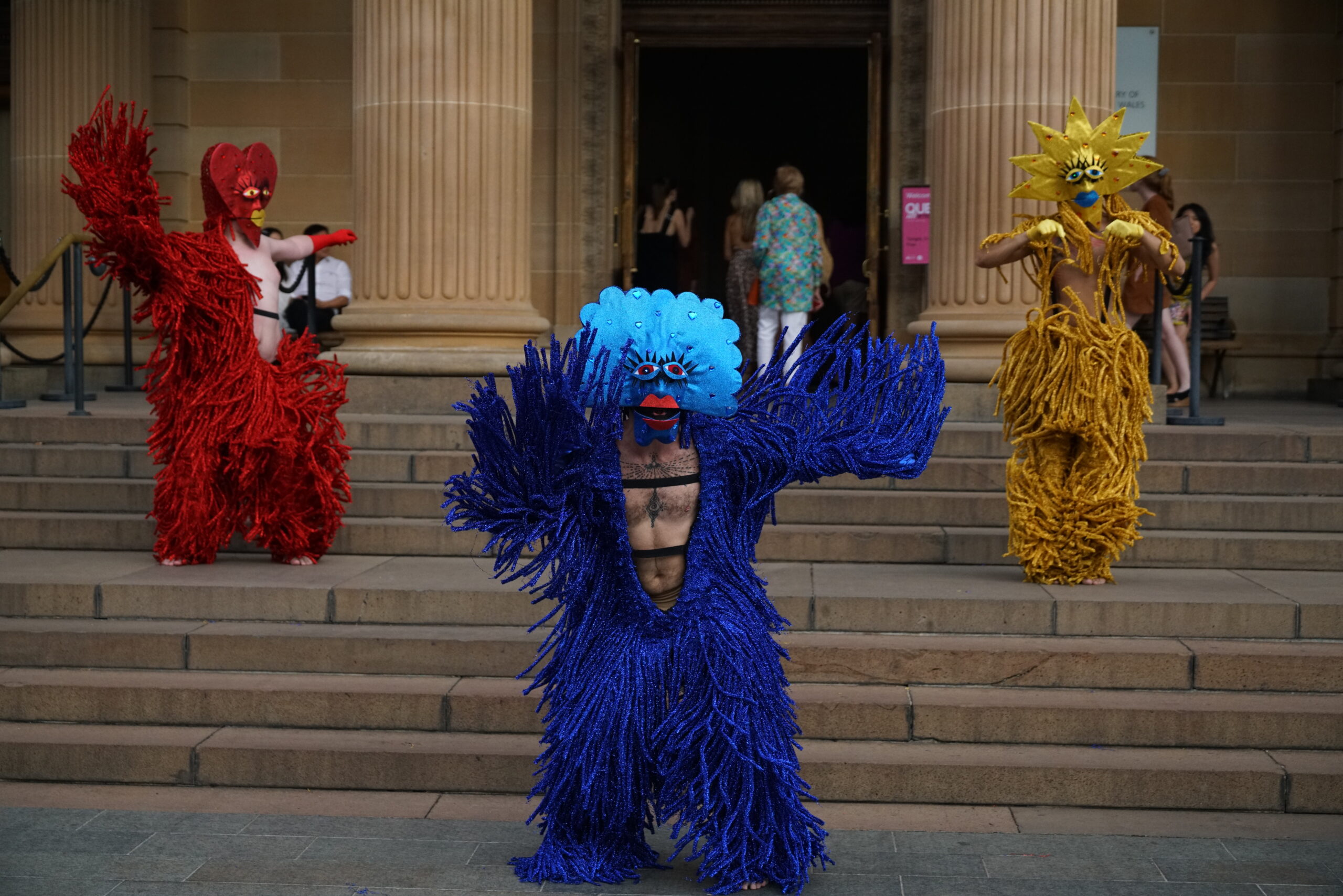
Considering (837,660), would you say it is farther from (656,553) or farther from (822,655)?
(656,553)

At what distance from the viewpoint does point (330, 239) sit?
25.1 feet

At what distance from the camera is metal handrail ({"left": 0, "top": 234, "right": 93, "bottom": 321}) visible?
8.90 m

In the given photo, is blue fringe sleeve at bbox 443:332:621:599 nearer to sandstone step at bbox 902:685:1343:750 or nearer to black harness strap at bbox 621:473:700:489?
black harness strap at bbox 621:473:700:489

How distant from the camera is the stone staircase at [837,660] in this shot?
534 centimetres

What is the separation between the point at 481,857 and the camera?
4641 mm

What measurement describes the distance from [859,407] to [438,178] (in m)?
5.23

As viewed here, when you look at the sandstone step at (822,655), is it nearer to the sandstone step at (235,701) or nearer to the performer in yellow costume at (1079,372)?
the sandstone step at (235,701)

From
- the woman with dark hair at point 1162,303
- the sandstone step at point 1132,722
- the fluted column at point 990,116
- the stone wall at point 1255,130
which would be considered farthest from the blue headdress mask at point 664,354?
the stone wall at point 1255,130

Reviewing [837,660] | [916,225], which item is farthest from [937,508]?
[916,225]

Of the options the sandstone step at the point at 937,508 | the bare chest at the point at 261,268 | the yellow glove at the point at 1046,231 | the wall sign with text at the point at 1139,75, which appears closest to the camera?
the yellow glove at the point at 1046,231

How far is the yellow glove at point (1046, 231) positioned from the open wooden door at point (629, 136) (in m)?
6.03

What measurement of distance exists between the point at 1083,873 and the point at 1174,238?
6.95 meters

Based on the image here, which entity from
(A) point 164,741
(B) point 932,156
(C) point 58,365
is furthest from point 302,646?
(C) point 58,365

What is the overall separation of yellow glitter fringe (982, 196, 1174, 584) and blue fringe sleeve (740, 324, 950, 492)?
2118 mm
